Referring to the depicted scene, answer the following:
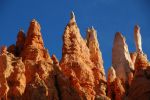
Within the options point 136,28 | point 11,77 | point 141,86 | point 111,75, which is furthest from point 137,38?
point 11,77

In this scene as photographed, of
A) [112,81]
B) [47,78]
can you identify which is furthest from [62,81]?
[112,81]

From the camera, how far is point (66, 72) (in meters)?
57.8

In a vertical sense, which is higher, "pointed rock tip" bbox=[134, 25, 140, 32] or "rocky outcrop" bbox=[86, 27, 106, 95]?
"pointed rock tip" bbox=[134, 25, 140, 32]

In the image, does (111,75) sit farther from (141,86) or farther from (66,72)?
(141,86)

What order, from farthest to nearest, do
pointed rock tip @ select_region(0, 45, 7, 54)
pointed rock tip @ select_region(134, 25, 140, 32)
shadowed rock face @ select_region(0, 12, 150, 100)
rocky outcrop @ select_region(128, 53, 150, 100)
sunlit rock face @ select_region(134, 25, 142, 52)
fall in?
1. pointed rock tip @ select_region(134, 25, 140, 32)
2. sunlit rock face @ select_region(134, 25, 142, 52)
3. pointed rock tip @ select_region(0, 45, 7, 54)
4. rocky outcrop @ select_region(128, 53, 150, 100)
5. shadowed rock face @ select_region(0, 12, 150, 100)

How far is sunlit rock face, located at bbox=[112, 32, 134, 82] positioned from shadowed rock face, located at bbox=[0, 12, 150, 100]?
156mm

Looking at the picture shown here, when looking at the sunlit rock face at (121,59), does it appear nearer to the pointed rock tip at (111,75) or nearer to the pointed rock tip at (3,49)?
the pointed rock tip at (111,75)

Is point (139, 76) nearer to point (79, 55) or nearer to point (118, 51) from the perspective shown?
point (79, 55)

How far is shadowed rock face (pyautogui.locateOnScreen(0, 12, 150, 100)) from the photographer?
51844 mm

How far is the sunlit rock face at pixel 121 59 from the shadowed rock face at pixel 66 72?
0.16 m

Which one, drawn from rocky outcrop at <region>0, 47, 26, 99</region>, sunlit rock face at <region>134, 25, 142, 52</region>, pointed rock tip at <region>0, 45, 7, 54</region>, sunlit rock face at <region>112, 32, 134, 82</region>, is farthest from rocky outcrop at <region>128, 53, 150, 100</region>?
sunlit rock face at <region>134, 25, 142, 52</region>

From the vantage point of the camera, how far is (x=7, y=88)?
5175cm

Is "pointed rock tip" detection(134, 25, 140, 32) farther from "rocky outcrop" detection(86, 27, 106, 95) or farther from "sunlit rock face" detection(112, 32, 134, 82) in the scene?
"rocky outcrop" detection(86, 27, 106, 95)

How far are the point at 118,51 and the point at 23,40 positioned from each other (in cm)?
1481
